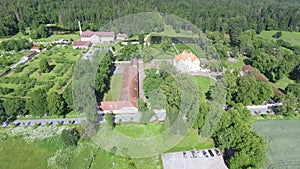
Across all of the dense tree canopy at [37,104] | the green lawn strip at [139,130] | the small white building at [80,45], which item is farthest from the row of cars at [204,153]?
the small white building at [80,45]

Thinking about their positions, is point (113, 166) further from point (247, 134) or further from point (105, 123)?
point (247, 134)

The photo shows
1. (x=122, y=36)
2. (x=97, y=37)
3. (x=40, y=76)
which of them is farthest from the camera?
(x=122, y=36)

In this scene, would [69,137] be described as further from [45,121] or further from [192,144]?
[192,144]

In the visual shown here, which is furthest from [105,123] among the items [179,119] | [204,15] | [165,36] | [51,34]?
[204,15]

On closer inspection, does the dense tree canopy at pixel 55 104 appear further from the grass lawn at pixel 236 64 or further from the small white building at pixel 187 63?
the grass lawn at pixel 236 64

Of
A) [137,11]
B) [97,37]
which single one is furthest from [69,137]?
[137,11]

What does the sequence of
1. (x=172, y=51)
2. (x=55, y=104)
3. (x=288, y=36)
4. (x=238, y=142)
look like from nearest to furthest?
(x=238, y=142)
(x=55, y=104)
(x=172, y=51)
(x=288, y=36)
